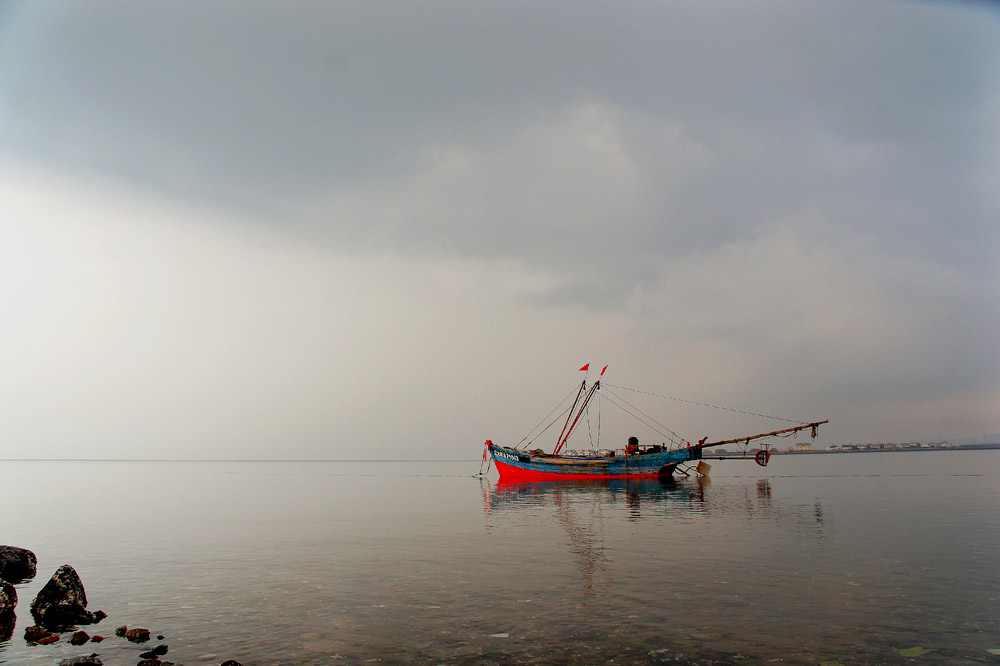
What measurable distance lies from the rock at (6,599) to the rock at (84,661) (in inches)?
187

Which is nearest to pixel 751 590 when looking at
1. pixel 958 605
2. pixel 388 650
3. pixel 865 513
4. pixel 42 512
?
pixel 958 605

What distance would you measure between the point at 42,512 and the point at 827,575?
65273 millimetres

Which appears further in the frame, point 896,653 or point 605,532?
point 605,532

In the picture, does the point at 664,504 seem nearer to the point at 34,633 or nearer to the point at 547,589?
the point at 547,589

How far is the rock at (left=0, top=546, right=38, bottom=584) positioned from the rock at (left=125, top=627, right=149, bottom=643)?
11951 mm

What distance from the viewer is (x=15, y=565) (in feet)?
77.5

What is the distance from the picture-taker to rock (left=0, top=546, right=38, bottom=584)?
75.9 feet

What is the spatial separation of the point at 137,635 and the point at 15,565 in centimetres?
1346

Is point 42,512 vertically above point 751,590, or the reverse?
point 751,590

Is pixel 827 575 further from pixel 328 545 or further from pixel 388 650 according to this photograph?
pixel 328 545

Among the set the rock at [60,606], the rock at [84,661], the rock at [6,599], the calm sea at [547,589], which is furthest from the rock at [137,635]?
the rock at [6,599]

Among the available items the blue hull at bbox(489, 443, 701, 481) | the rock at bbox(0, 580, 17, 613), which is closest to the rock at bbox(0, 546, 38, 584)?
the rock at bbox(0, 580, 17, 613)

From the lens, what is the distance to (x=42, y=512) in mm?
57281

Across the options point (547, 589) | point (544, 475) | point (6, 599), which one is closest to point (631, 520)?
point (547, 589)
